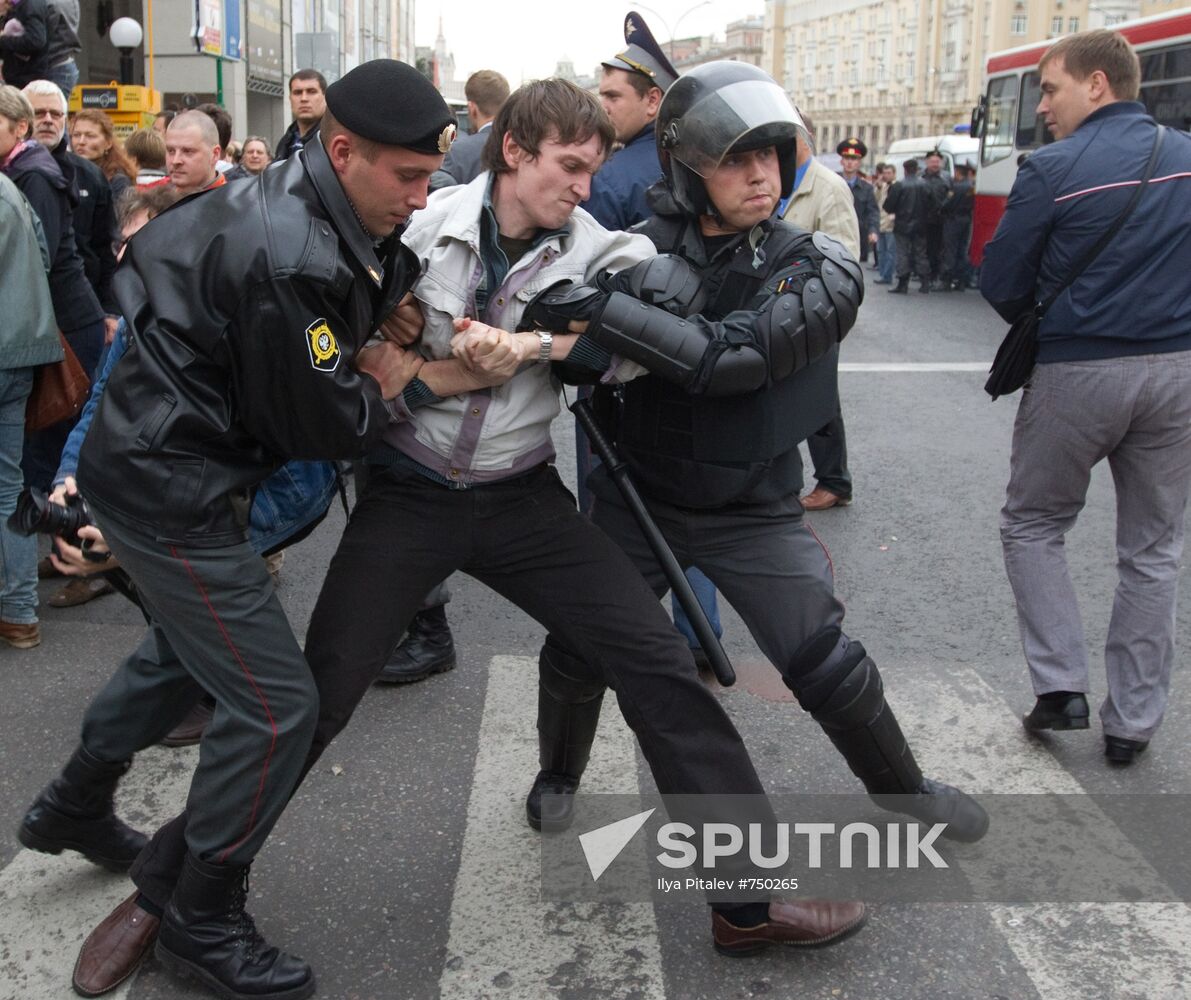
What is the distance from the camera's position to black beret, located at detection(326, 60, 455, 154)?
2264 millimetres

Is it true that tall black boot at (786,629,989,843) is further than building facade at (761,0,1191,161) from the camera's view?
No

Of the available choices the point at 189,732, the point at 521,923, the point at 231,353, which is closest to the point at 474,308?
the point at 231,353

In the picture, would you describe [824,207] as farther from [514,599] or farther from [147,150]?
[147,150]

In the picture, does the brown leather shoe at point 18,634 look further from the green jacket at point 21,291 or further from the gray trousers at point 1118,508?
the gray trousers at point 1118,508

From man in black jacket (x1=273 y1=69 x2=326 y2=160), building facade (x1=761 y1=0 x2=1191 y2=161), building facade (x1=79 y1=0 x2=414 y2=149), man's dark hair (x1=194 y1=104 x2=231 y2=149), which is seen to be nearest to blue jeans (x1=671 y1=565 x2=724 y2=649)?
man in black jacket (x1=273 y1=69 x2=326 y2=160)

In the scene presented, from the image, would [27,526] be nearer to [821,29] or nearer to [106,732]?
[106,732]

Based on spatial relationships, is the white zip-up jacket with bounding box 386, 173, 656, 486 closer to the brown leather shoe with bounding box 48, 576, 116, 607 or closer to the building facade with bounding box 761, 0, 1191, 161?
the brown leather shoe with bounding box 48, 576, 116, 607

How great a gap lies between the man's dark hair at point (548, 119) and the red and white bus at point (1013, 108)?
13.1m

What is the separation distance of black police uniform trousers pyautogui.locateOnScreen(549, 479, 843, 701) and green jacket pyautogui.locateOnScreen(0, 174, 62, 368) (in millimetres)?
2380

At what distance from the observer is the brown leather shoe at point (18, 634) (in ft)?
14.7

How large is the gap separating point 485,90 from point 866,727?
448 cm

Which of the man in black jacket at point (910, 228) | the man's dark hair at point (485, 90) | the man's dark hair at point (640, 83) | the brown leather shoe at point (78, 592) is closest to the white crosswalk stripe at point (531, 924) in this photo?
the brown leather shoe at point (78, 592)

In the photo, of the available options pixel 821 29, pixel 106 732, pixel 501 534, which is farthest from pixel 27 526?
pixel 821 29

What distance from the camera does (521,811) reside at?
3.40 m
